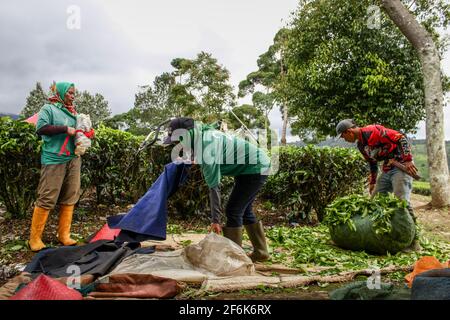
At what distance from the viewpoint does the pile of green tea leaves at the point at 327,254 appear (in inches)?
174

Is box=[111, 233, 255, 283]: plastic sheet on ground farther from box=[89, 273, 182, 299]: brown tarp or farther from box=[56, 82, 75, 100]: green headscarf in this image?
box=[56, 82, 75, 100]: green headscarf

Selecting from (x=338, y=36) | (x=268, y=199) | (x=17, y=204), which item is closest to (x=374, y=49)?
(x=338, y=36)

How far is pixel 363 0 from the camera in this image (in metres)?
13.5

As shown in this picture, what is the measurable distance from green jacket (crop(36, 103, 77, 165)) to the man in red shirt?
3775 mm

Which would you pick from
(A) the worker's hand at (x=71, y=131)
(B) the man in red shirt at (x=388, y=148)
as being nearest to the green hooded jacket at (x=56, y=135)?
(A) the worker's hand at (x=71, y=131)

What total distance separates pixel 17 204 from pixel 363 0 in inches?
518

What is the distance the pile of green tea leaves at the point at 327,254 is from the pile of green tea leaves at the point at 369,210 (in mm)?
367

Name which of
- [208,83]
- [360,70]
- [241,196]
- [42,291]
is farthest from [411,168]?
[208,83]

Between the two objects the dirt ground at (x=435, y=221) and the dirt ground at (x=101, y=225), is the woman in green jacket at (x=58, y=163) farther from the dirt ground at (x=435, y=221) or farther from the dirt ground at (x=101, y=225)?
the dirt ground at (x=435, y=221)

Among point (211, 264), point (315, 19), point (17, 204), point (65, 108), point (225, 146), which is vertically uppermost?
point (315, 19)

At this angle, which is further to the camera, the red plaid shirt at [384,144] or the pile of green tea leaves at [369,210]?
the red plaid shirt at [384,144]

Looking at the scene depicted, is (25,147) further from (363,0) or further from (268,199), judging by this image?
(363,0)

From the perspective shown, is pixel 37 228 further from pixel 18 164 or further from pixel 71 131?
pixel 18 164

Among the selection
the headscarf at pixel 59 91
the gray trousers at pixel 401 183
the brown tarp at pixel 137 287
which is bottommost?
the brown tarp at pixel 137 287
